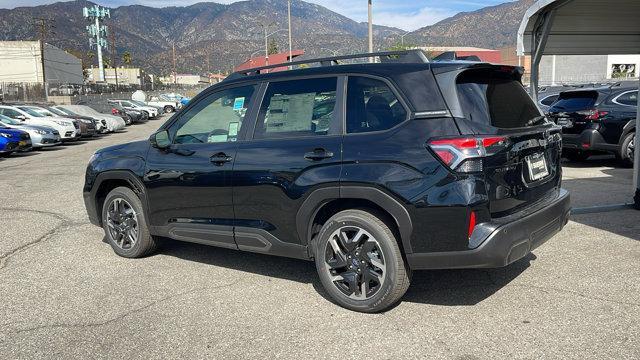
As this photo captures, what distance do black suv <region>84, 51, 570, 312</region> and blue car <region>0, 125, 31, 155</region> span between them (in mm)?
14320

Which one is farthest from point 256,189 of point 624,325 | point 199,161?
point 624,325

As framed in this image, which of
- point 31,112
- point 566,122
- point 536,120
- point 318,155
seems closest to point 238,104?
point 318,155

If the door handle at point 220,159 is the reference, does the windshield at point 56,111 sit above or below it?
above

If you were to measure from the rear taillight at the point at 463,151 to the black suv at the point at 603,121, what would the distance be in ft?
25.5

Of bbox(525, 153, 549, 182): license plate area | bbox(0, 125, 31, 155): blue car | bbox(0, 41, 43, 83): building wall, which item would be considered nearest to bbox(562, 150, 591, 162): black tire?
bbox(525, 153, 549, 182): license plate area

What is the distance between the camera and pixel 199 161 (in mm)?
4793

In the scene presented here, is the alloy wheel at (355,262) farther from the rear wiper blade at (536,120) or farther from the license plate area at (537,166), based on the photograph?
the rear wiper blade at (536,120)

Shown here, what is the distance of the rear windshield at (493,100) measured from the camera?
3.77 meters

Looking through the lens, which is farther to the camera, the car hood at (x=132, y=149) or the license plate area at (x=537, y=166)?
the car hood at (x=132, y=149)

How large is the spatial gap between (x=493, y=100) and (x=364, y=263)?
1.52 meters

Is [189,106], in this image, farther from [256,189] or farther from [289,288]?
[289,288]

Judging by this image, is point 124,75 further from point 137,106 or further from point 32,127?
point 32,127

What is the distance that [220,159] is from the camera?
4617 millimetres

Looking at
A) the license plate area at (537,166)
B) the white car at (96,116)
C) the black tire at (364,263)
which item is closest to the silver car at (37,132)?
the white car at (96,116)
